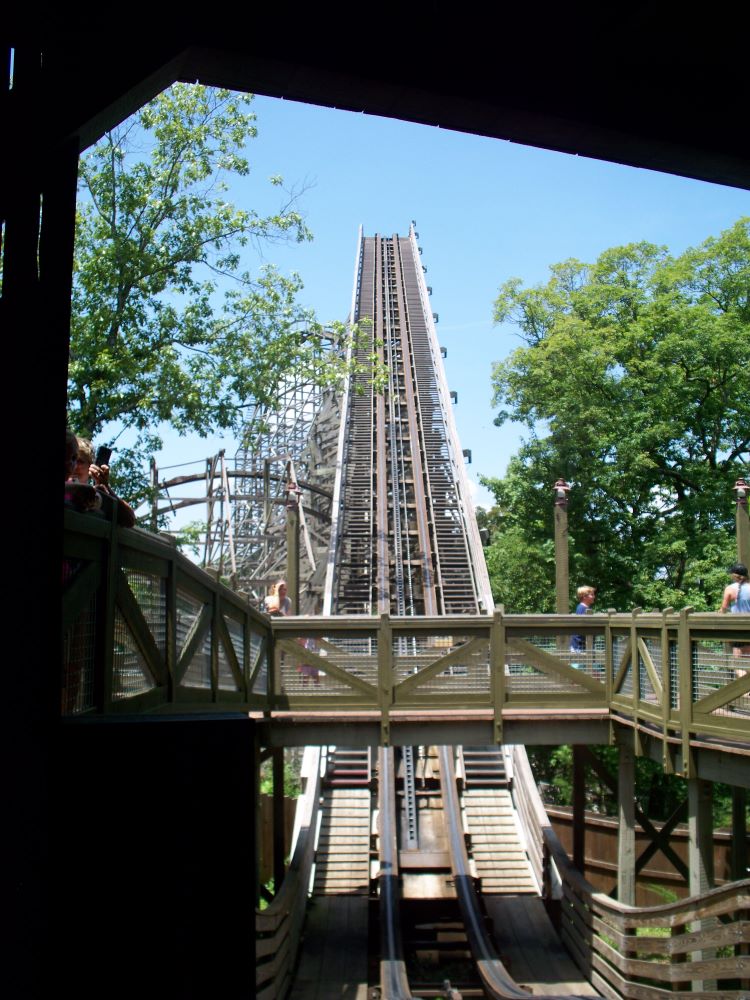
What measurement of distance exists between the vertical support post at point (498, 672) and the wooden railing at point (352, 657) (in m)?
0.01

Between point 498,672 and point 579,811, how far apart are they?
3057mm

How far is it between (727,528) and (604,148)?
1909 cm

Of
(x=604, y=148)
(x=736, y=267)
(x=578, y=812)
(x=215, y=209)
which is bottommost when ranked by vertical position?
(x=578, y=812)

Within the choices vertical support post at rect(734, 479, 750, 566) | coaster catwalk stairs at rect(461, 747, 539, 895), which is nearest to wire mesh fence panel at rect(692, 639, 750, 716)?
vertical support post at rect(734, 479, 750, 566)

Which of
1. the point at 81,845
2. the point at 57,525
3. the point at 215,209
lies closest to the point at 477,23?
the point at 57,525

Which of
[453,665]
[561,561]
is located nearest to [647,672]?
[453,665]

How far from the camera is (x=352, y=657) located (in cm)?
1071

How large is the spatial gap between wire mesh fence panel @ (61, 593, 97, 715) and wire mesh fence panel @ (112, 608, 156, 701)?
24cm

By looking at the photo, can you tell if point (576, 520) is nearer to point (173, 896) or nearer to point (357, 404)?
point (357, 404)

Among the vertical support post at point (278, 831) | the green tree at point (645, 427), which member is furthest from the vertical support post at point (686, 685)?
the green tree at point (645, 427)

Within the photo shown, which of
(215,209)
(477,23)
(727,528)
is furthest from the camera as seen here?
(727,528)

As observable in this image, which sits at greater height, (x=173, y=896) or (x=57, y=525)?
(x=57, y=525)

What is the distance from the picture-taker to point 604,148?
3492 millimetres

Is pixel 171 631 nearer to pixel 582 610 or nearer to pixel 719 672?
pixel 719 672
